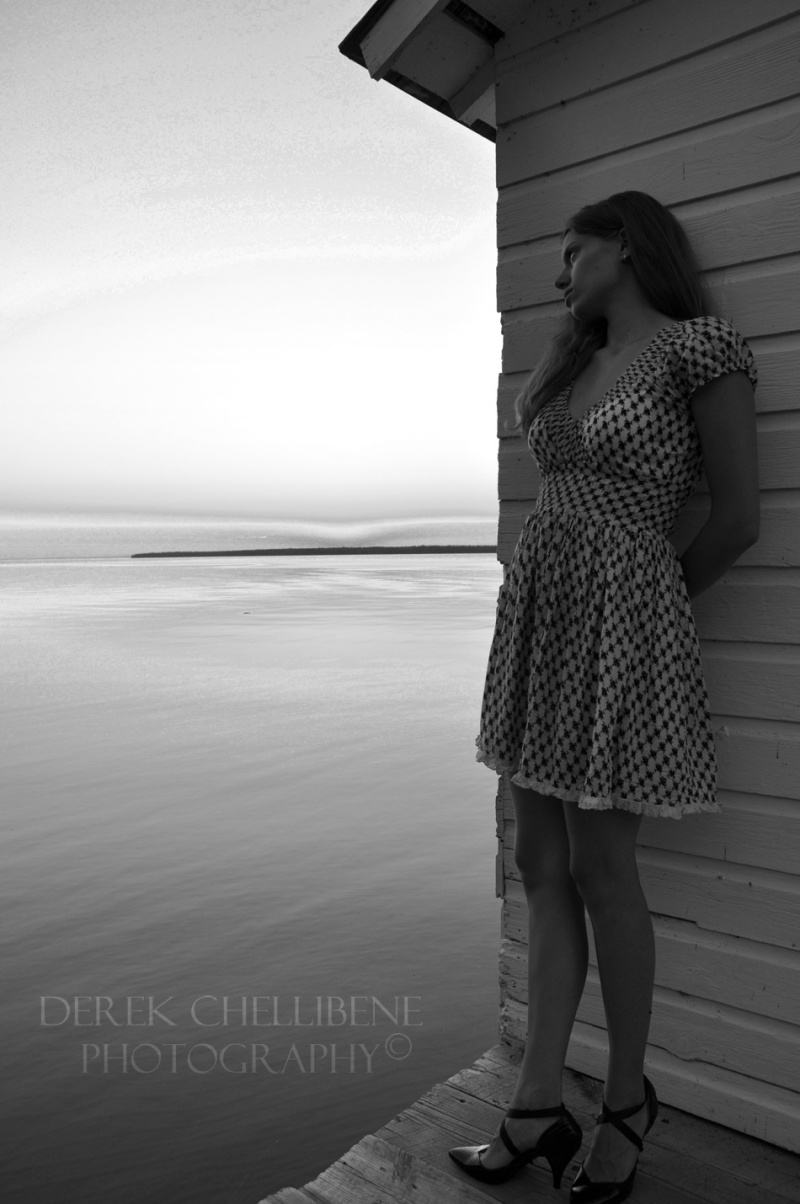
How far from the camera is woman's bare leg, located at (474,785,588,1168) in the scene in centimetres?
183

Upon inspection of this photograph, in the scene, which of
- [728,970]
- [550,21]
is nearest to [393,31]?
[550,21]

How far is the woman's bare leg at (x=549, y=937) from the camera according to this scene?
1832mm

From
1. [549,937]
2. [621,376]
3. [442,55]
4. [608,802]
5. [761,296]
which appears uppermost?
[442,55]

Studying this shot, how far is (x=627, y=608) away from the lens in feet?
5.54

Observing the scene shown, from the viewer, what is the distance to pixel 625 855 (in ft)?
5.70

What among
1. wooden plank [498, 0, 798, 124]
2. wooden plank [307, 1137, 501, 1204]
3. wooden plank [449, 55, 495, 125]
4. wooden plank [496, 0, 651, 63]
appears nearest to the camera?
wooden plank [307, 1137, 501, 1204]

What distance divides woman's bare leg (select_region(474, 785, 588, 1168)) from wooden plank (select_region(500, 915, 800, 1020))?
0.64 feet

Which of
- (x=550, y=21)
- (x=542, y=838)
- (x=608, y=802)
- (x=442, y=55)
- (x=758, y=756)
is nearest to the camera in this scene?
(x=608, y=802)

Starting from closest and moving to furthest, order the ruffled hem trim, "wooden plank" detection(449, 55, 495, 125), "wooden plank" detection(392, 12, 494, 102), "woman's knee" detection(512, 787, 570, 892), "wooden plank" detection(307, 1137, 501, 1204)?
1. the ruffled hem trim
2. "wooden plank" detection(307, 1137, 501, 1204)
3. "woman's knee" detection(512, 787, 570, 892)
4. "wooden plank" detection(392, 12, 494, 102)
5. "wooden plank" detection(449, 55, 495, 125)

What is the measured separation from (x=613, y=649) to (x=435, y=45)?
1778 mm

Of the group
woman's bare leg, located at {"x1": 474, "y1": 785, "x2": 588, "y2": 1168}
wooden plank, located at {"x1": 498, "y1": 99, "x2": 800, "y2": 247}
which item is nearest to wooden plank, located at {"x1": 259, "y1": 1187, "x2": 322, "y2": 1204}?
woman's bare leg, located at {"x1": 474, "y1": 785, "x2": 588, "y2": 1168}

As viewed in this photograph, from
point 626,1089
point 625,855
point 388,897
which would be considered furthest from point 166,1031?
point 625,855

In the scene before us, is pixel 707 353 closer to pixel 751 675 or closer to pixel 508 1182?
pixel 751 675

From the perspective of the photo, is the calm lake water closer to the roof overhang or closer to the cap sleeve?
the cap sleeve
